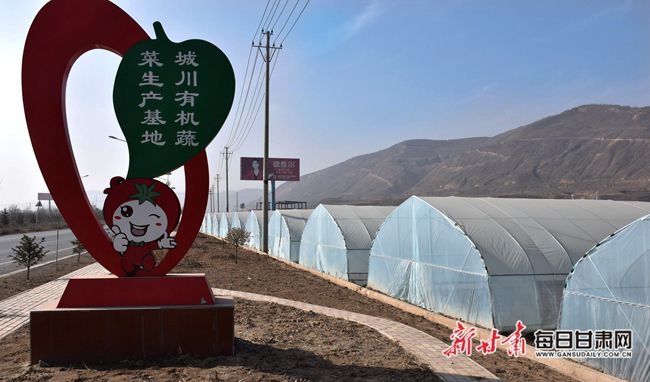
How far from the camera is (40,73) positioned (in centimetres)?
674

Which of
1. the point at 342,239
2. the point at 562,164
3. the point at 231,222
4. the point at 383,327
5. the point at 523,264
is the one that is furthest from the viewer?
the point at 562,164

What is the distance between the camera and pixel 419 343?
8172 millimetres

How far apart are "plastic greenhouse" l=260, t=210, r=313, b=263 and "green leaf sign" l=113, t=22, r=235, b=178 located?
18.1m

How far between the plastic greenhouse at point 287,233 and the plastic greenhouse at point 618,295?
17.2 metres

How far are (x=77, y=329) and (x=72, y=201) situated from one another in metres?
1.79

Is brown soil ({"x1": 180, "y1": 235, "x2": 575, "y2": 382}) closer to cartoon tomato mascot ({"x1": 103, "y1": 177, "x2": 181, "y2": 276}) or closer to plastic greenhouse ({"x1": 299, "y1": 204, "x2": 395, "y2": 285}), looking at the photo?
plastic greenhouse ({"x1": 299, "y1": 204, "x2": 395, "y2": 285})

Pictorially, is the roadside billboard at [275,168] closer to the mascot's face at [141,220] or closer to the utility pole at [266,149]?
the utility pole at [266,149]

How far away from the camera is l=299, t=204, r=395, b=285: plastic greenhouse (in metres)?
18.0

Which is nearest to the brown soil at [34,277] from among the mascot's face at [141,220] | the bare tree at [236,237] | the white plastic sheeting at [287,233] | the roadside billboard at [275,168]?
the bare tree at [236,237]

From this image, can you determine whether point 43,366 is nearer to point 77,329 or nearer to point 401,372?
point 77,329

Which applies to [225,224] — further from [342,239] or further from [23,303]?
[23,303]

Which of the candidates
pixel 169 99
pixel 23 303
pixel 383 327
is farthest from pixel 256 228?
pixel 169 99

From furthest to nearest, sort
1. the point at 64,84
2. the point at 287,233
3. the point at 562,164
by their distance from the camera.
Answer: the point at 562,164 < the point at 287,233 < the point at 64,84

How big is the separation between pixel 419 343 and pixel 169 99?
5.54 m
